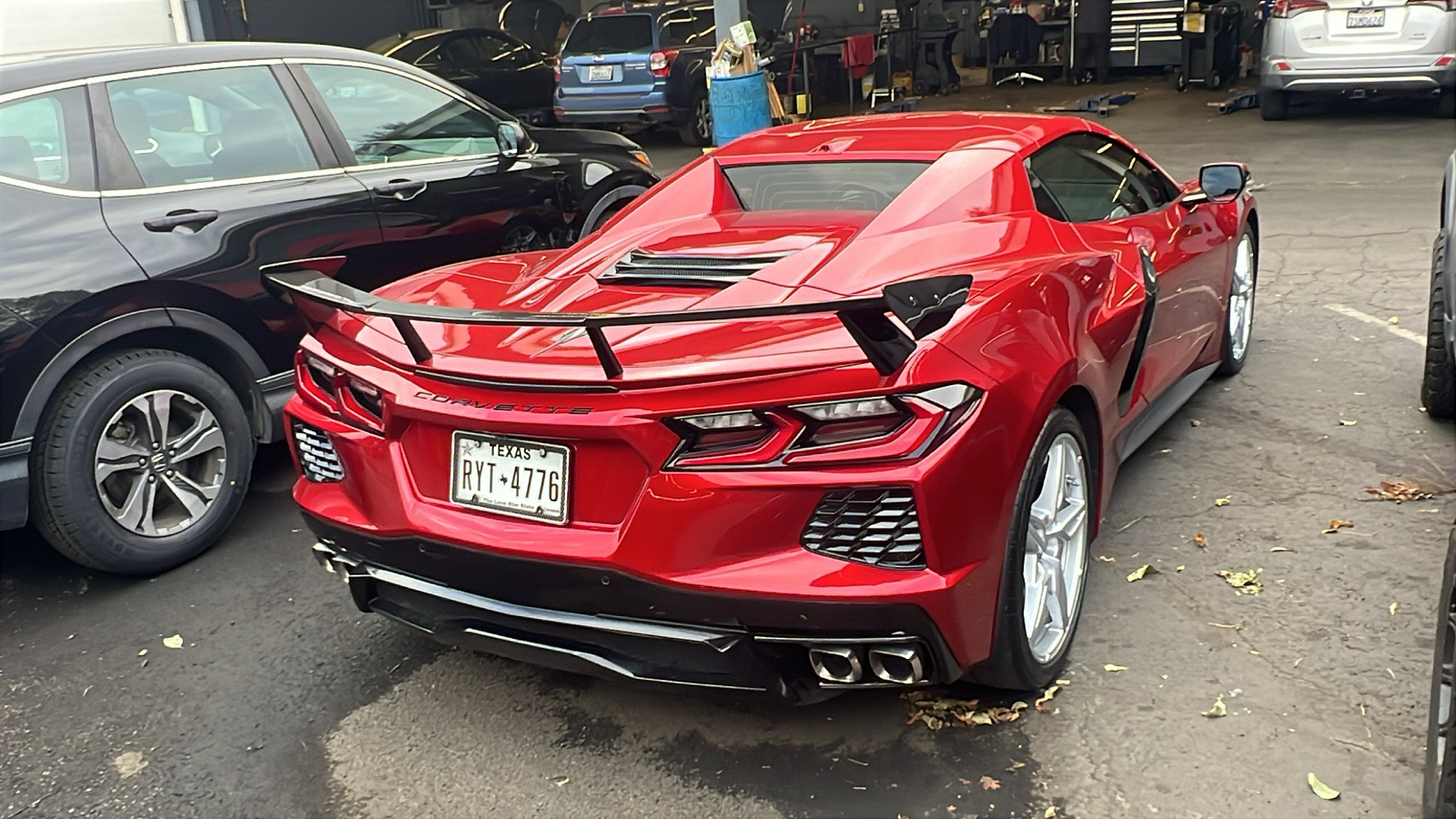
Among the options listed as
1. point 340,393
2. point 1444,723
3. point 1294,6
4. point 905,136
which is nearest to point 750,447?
point 340,393

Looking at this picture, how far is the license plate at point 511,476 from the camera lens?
2594 mm

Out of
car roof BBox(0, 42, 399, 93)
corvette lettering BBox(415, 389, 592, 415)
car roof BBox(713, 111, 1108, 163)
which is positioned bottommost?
corvette lettering BBox(415, 389, 592, 415)

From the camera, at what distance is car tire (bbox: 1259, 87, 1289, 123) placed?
13266mm

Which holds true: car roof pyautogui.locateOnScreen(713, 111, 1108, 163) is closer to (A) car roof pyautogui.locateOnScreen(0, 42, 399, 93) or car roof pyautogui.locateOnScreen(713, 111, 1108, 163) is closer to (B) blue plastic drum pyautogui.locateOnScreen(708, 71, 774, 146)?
(A) car roof pyautogui.locateOnScreen(0, 42, 399, 93)

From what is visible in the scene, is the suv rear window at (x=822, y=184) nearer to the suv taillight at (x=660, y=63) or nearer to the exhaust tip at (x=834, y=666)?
the exhaust tip at (x=834, y=666)

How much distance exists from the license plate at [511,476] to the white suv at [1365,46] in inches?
470

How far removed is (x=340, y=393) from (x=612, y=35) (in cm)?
1342

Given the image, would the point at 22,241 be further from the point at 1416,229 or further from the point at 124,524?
the point at 1416,229

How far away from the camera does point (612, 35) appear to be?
15.5 meters

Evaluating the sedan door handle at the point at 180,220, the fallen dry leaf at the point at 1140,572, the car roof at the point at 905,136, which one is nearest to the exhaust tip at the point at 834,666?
the fallen dry leaf at the point at 1140,572

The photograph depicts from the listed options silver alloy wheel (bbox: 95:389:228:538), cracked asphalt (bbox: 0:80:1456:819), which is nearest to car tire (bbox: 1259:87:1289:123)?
cracked asphalt (bbox: 0:80:1456:819)

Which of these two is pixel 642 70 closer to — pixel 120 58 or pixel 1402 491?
pixel 120 58

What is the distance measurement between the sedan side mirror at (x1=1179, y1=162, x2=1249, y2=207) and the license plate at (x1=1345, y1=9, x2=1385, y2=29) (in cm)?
888

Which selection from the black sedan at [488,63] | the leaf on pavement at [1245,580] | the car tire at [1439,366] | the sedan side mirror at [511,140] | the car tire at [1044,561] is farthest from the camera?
the black sedan at [488,63]
